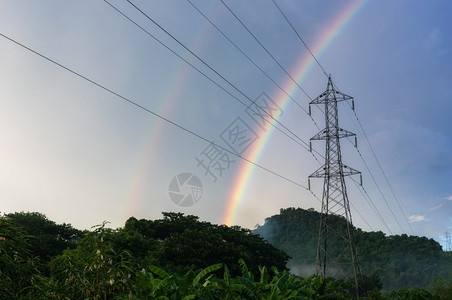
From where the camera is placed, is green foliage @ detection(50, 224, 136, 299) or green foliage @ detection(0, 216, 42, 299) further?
green foliage @ detection(50, 224, 136, 299)

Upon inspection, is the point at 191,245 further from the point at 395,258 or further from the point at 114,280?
the point at 395,258

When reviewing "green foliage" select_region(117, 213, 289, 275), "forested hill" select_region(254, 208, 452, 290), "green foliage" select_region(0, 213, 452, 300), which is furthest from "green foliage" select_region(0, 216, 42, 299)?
"forested hill" select_region(254, 208, 452, 290)

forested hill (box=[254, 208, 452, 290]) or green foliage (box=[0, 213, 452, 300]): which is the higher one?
forested hill (box=[254, 208, 452, 290])

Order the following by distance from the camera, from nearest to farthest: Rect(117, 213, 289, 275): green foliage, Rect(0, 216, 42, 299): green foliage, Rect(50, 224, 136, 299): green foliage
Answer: Rect(0, 216, 42, 299): green foliage < Rect(50, 224, 136, 299): green foliage < Rect(117, 213, 289, 275): green foliage

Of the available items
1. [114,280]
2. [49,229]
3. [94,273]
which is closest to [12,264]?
[94,273]

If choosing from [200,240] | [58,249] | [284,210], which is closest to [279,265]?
[200,240]

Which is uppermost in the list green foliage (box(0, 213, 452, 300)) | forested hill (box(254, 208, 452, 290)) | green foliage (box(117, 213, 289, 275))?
forested hill (box(254, 208, 452, 290))

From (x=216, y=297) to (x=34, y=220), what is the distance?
4076cm

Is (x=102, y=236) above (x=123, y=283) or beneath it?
above

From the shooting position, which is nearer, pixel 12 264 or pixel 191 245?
pixel 12 264

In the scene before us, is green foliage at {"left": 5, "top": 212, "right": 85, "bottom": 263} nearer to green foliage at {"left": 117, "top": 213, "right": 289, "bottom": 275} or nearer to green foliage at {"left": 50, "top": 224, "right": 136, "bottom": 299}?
green foliage at {"left": 117, "top": 213, "right": 289, "bottom": 275}

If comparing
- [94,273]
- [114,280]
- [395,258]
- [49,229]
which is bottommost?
[114,280]

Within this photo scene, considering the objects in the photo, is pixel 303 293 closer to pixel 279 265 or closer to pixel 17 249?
pixel 17 249

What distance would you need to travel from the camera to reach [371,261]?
92938 mm
